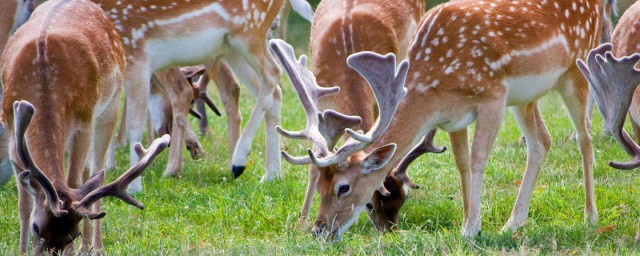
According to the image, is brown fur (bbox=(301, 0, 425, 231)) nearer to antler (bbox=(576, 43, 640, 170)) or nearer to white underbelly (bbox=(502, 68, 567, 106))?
white underbelly (bbox=(502, 68, 567, 106))

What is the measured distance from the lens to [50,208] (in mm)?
5113

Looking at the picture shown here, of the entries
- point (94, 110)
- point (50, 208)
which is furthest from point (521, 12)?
point (50, 208)

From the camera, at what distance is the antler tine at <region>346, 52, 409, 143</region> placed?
5477mm

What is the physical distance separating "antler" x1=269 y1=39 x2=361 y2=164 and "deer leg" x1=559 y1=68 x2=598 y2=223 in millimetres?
1480

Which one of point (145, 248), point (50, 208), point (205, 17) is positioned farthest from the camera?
point (205, 17)

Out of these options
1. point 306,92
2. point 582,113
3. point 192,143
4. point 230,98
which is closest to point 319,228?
point 306,92

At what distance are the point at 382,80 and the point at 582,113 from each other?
1660 mm

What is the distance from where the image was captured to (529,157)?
6.74m

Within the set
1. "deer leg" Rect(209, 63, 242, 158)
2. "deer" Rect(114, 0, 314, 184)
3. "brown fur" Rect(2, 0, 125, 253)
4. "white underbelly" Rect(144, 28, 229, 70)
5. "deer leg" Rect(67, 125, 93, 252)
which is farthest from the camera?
"deer leg" Rect(209, 63, 242, 158)

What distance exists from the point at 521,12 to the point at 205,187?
2.88 meters

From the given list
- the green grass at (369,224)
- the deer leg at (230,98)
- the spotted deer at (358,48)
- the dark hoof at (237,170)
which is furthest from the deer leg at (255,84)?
the spotted deer at (358,48)

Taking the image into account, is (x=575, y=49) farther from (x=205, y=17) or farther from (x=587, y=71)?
(x=205, y=17)

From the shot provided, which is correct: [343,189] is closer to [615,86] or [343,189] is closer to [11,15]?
[615,86]

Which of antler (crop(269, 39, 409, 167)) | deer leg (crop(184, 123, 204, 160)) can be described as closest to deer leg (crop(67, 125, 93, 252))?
antler (crop(269, 39, 409, 167))
